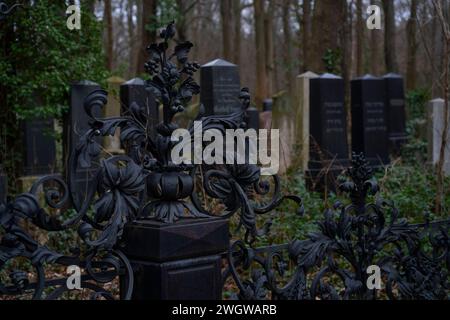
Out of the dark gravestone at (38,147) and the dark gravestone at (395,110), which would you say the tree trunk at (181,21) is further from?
the dark gravestone at (38,147)

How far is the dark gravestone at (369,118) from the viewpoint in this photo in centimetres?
1503

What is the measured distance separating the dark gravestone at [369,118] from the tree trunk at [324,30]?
2612 millimetres

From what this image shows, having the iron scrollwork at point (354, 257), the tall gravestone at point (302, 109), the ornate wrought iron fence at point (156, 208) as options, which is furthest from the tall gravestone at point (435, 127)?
the ornate wrought iron fence at point (156, 208)

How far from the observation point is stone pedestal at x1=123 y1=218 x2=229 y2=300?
2990mm

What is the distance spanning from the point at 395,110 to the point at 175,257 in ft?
51.9

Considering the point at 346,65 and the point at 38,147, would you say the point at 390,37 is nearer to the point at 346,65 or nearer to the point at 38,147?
the point at 346,65

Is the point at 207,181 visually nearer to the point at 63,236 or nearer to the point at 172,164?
the point at 172,164

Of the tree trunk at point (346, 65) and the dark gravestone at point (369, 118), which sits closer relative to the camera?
the dark gravestone at point (369, 118)

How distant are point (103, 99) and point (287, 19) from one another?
36806 millimetres

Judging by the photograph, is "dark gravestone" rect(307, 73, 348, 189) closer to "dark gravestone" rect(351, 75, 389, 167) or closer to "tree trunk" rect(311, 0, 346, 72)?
"dark gravestone" rect(351, 75, 389, 167)

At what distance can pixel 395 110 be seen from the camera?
18047 millimetres

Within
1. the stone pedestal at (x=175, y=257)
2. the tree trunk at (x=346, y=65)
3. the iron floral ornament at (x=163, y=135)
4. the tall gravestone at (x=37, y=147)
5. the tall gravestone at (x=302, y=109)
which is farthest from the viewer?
the tree trunk at (x=346, y=65)

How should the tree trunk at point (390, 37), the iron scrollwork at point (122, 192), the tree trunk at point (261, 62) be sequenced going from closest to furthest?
the iron scrollwork at point (122, 192)
the tree trunk at point (390, 37)
the tree trunk at point (261, 62)
